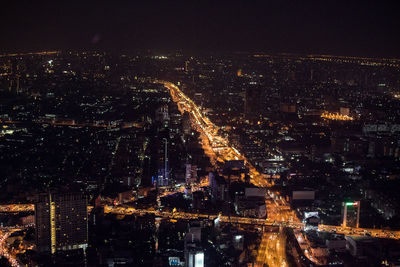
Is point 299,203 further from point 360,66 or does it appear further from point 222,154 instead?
point 360,66

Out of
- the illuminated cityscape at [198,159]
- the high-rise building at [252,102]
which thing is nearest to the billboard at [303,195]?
the illuminated cityscape at [198,159]

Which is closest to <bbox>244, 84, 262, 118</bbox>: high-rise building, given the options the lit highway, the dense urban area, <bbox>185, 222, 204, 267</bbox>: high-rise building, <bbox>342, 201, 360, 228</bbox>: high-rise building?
the dense urban area

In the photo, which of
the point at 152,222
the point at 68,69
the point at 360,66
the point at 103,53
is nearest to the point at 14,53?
the point at 68,69

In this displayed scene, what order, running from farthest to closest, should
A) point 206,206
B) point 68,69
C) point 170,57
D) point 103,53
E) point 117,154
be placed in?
1. point 170,57
2. point 103,53
3. point 68,69
4. point 117,154
5. point 206,206

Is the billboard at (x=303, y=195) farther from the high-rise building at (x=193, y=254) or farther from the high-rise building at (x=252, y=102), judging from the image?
the high-rise building at (x=252, y=102)

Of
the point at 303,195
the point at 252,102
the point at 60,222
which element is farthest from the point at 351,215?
the point at 252,102
